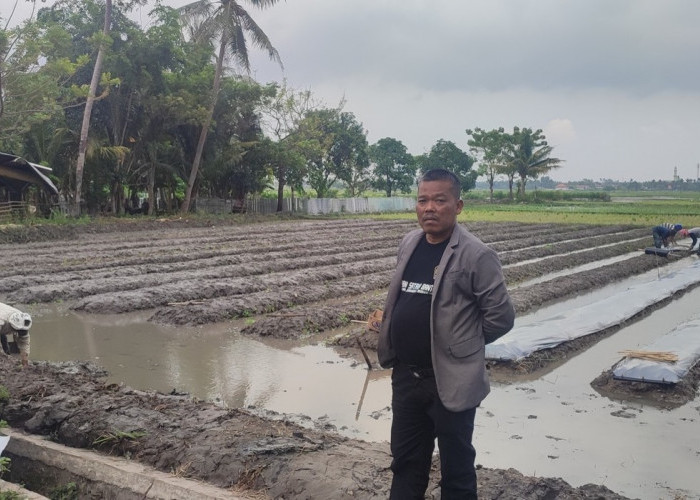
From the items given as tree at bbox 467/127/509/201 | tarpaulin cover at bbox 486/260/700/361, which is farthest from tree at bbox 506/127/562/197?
tarpaulin cover at bbox 486/260/700/361

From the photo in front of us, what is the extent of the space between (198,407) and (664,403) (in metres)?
4.09

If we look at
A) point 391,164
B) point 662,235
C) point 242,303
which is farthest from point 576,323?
point 391,164

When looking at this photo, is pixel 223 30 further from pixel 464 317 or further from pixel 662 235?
pixel 464 317

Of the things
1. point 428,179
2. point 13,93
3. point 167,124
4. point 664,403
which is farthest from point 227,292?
point 167,124

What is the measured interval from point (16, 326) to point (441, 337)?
4420 millimetres

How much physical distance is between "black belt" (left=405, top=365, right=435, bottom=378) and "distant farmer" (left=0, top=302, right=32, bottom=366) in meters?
4.21

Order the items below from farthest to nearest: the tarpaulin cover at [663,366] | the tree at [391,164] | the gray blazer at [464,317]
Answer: the tree at [391,164] < the tarpaulin cover at [663,366] < the gray blazer at [464,317]

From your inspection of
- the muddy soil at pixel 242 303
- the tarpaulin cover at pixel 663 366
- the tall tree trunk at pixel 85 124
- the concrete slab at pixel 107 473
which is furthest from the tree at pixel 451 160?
the concrete slab at pixel 107 473

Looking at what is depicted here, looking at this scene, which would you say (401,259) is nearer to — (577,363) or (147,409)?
(147,409)

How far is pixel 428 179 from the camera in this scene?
120 inches

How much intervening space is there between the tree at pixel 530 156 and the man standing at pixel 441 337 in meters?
52.3

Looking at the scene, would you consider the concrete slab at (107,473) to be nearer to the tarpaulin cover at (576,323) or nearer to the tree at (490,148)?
the tarpaulin cover at (576,323)

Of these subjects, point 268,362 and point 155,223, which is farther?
point 155,223

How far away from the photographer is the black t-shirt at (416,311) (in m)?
2.91
